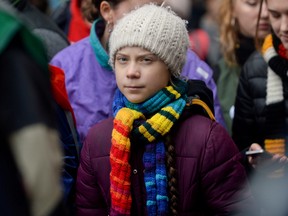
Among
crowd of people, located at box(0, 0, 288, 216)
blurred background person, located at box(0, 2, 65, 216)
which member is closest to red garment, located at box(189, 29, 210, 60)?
crowd of people, located at box(0, 0, 288, 216)

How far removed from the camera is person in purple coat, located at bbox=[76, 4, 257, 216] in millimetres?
3117

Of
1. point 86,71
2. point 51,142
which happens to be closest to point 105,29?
point 86,71

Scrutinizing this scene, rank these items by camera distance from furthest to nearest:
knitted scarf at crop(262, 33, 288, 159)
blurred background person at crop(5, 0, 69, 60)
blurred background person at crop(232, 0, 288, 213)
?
1. blurred background person at crop(5, 0, 69, 60)
2. knitted scarf at crop(262, 33, 288, 159)
3. blurred background person at crop(232, 0, 288, 213)

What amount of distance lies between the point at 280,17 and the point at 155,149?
3.57 feet

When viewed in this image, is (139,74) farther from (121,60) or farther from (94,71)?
(94,71)

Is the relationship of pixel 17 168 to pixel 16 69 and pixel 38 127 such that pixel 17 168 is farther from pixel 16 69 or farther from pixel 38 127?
pixel 16 69

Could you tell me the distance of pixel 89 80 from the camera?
4.01 meters

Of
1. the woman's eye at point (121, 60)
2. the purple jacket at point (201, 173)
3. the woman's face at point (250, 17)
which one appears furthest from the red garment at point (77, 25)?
the purple jacket at point (201, 173)

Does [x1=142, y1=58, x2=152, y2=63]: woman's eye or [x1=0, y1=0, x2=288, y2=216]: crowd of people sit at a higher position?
[x1=142, y1=58, x2=152, y2=63]: woman's eye

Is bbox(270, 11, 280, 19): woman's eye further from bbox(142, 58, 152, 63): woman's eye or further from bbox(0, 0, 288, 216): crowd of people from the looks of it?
bbox(142, 58, 152, 63): woman's eye

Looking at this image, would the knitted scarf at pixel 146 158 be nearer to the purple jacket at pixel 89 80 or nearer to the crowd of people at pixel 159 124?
the crowd of people at pixel 159 124

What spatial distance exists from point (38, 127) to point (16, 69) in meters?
0.15

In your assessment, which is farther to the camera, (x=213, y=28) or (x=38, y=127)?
(x=213, y=28)

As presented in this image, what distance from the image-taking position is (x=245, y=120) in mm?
4078
